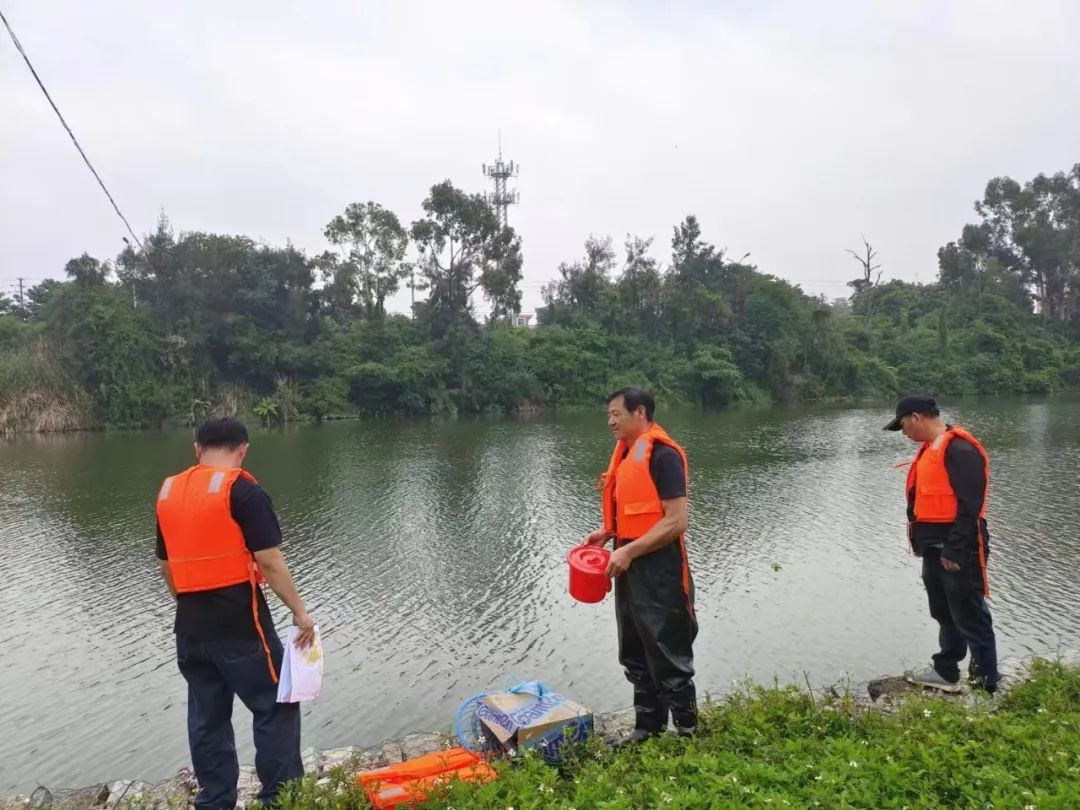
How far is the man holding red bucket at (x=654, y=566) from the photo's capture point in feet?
11.6

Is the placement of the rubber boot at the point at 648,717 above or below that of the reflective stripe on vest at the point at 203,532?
below

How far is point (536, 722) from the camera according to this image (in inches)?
140

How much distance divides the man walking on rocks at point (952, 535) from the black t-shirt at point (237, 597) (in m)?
3.43

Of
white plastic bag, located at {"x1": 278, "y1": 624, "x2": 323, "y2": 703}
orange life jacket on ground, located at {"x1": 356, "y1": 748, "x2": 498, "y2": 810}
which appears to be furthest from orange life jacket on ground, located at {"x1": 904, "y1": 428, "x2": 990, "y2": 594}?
white plastic bag, located at {"x1": 278, "y1": 624, "x2": 323, "y2": 703}

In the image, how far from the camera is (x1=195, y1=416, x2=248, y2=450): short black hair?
316cm

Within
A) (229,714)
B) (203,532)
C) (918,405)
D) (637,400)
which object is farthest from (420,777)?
(918,405)

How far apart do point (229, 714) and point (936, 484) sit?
156 inches

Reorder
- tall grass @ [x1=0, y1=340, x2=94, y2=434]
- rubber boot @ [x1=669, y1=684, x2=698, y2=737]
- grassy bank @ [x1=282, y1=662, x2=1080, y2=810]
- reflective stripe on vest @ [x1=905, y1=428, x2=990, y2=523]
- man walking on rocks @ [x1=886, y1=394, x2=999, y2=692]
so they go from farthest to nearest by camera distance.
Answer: tall grass @ [x1=0, y1=340, x2=94, y2=434]
reflective stripe on vest @ [x1=905, y1=428, x2=990, y2=523]
man walking on rocks @ [x1=886, y1=394, x2=999, y2=692]
rubber boot @ [x1=669, y1=684, x2=698, y2=737]
grassy bank @ [x1=282, y1=662, x2=1080, y2=810]

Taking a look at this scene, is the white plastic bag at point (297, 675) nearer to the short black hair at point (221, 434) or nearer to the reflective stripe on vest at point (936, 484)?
the short black hair at point (221, 434)

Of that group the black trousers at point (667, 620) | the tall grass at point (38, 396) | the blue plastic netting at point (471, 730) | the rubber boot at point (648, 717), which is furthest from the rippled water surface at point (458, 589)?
the tall grass at point (38, 396)

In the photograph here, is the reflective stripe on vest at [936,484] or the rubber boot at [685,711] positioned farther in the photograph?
the reflective stripe on vest at [936,484]

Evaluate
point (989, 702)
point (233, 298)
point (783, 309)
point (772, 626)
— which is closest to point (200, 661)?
point (989, 702)

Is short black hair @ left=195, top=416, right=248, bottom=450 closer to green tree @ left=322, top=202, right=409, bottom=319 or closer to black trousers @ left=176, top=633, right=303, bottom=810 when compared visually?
black trousers @ left=176, top=633, right=303, bottom=810

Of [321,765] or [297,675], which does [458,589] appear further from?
[297,675]
